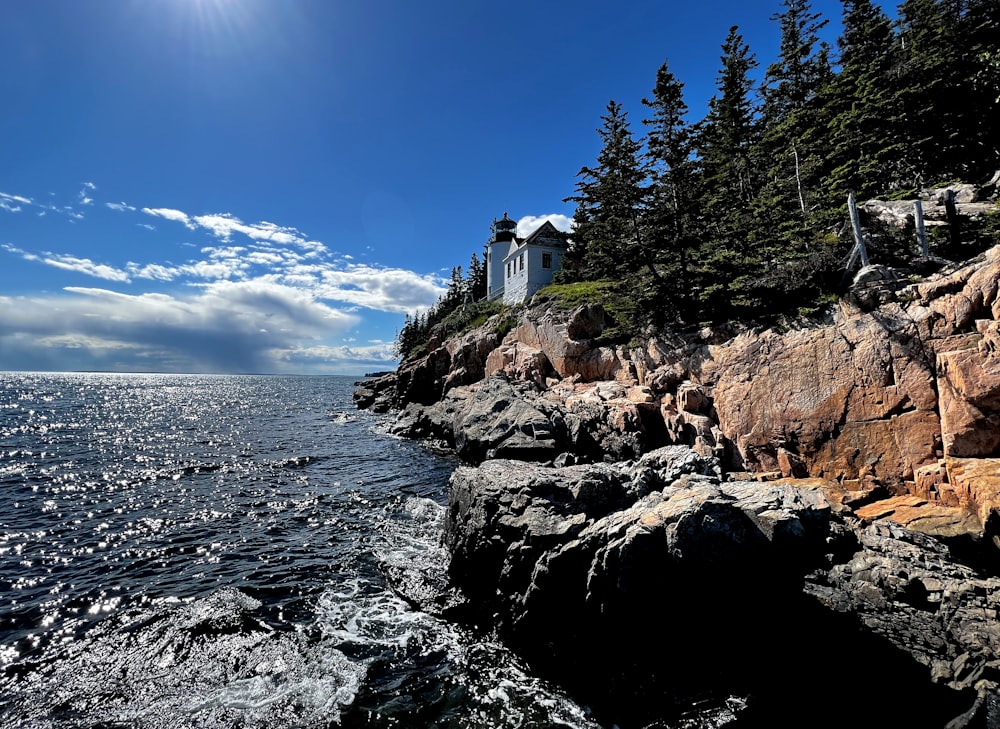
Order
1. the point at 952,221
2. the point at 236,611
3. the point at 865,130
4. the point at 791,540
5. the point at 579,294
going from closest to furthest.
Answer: the point at 791,540 < the point at 236,611 < the point at 952,221 < the point at 865,130 < the point at 579,294

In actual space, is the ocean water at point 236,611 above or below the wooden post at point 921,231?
below

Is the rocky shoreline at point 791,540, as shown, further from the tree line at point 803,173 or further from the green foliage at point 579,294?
the green foliage at point 579,294

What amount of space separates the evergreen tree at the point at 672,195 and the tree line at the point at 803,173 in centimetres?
8

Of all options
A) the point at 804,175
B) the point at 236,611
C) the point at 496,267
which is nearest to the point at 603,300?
the point at 804,175

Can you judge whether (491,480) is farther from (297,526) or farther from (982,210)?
(982,210)

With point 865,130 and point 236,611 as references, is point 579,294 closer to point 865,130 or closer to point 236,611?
point 865,130

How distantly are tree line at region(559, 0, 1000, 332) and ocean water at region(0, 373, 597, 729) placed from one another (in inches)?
692

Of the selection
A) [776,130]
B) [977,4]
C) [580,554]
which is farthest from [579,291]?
[977,4]

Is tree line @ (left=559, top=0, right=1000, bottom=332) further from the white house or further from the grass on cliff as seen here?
the white house

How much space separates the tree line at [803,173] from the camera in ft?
68.1

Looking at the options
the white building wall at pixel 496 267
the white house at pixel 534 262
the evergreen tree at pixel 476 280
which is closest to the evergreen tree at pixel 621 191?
the white house at pixel 534 262

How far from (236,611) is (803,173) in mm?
38588

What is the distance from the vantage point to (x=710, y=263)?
72.2ft

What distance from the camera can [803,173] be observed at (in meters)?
28.6
